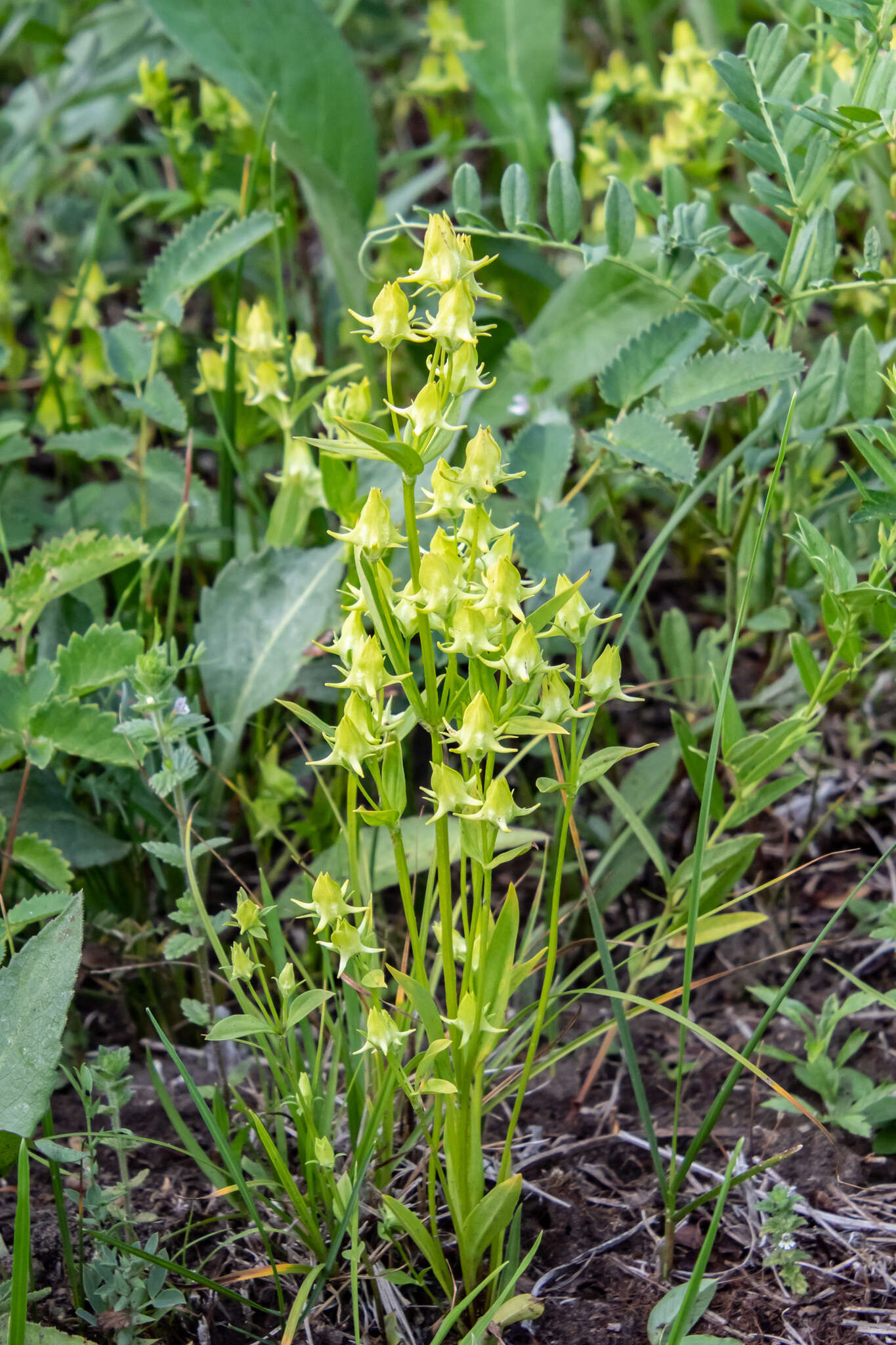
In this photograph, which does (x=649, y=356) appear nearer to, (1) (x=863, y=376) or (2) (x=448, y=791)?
(1) (x=863, y=376)

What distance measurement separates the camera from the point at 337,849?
1141 mm

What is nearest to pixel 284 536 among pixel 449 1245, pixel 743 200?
pixel 449 1245

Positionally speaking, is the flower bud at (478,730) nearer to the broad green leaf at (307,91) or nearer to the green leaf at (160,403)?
the green leaf at (160,403)

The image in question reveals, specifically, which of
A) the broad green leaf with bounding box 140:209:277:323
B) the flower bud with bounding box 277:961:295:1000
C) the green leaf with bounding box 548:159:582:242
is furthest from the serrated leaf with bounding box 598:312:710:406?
the flower bud with bounding box 277:961:295:1000

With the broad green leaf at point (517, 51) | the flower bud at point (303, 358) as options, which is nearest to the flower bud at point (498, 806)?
the flower bud at point (303, 358)

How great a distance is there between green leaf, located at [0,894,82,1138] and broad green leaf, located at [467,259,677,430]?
0.97 meters

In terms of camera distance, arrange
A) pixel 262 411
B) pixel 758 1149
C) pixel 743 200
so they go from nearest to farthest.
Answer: pixel 758 1149 → pixel 262 411 → pixel 743 200

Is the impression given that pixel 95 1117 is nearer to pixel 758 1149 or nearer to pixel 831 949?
pixel 758 1149

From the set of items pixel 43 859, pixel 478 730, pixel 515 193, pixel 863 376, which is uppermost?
pixel 515 193

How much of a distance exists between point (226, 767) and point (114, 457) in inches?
18.3

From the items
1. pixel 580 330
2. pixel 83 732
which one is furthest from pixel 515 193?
pixel 83 732

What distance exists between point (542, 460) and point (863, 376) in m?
0.38

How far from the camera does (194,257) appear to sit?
1.50m

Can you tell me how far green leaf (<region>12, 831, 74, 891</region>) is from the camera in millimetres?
1125
